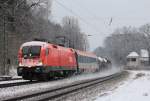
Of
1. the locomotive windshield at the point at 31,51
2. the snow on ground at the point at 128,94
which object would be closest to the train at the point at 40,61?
the locomotive windshield at the point at 31,51

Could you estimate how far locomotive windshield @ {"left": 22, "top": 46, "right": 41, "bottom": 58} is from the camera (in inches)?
1276

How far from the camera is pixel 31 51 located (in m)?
32.6

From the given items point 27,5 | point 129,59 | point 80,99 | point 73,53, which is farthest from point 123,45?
point 80,99

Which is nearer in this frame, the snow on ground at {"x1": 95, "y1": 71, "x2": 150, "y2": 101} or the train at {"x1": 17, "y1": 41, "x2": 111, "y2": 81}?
the snow on ground at {"x1": 95, "y1": 71, "x2": 150, "y2": 101}

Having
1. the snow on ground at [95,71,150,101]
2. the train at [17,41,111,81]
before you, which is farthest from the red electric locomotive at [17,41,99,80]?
the snow on ground at [95,71,150,101]

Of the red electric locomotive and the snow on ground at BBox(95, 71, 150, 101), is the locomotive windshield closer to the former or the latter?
the red electric locomotive

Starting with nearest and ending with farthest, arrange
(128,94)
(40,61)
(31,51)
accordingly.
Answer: (128,94), (40,61), (31,51)

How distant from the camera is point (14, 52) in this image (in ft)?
197

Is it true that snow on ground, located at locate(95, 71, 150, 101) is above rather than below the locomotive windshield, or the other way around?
below

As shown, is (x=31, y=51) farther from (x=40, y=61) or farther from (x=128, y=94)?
(x=128, y=94)

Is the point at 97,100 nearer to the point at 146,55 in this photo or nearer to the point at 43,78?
the point at 43,78

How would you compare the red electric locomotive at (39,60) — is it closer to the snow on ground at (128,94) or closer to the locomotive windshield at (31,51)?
the locomotive windshield at (31,51)

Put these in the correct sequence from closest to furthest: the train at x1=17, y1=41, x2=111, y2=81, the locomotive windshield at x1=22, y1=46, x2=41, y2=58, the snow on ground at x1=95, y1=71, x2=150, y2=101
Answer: the snow on ground at x1=95, y1=71, x2=150, y2=101 → the train at x1=17, y1=41, x2=111, y2=81 → the locomotive windshield at x1=22, y1=46, x2=41, y2=58

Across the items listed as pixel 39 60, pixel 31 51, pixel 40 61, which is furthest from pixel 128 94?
pixel 31 51
